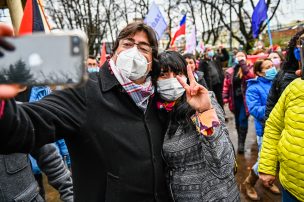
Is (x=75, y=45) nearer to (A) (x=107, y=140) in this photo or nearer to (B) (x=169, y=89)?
(A) (x=107, y=140)

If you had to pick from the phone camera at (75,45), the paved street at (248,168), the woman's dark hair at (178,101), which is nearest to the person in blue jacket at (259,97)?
Result: the paved street at (248,168)

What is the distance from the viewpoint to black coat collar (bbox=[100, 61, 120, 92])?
1573mm

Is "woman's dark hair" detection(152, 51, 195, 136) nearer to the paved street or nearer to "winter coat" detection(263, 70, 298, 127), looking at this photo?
"winter coat" detection(263, 70, 298, 127)

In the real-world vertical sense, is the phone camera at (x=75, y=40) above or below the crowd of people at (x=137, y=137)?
above

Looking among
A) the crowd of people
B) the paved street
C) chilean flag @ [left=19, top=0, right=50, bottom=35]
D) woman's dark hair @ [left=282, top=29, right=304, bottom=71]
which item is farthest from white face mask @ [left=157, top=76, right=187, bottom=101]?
the paved street

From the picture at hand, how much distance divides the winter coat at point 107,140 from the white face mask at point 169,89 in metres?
0.16

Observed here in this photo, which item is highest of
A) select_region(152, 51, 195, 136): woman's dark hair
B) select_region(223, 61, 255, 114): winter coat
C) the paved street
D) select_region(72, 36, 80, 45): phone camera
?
select_region(72, 36, 80, 45): phone camera

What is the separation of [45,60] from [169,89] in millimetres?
1134

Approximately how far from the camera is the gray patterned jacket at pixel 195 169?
168cm

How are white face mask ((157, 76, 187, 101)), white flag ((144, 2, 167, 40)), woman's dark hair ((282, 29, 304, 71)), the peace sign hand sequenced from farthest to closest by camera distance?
white flag ((144, 2, 167, 40)) → woman's dark hair ((282, 29, 304, 71)) → white face mask ((157, 76, 187, 101)) → the peace sign hand

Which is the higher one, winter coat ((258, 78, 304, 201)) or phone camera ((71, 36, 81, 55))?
phone camera ((71, 36, 81, 55))

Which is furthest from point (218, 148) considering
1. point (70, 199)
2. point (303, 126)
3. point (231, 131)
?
point (231, 131)

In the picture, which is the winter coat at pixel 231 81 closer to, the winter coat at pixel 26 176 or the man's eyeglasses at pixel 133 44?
the man's eyeglasses at pixel 133 44

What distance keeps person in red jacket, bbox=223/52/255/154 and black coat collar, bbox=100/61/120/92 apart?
412cm
